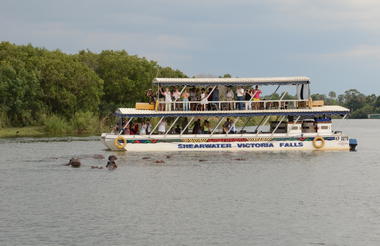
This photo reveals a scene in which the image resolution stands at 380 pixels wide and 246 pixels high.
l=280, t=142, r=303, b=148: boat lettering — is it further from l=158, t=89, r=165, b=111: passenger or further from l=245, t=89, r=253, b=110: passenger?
l=158, t=89, r=165, b=111: passenger

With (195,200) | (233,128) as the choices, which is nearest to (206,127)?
(233,128)

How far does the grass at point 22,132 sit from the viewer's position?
79.6 metres

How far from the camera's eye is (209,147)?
1916 inches

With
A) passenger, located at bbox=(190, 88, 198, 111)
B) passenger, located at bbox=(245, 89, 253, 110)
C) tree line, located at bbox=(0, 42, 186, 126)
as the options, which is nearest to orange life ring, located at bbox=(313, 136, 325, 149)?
passenger, located at bbox=(245, 89, 253, 110)

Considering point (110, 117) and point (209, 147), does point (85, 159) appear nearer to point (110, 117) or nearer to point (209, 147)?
point (209, 147)

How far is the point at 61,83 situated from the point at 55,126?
8.05 m

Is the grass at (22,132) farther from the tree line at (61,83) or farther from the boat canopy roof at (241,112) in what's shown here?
A: the boat canopy roof at (241,112)

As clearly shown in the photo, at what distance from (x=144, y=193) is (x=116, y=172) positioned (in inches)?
294

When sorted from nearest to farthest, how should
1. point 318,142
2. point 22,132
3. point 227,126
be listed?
1. point 318,142
2. point 227,126
3. point 22,132

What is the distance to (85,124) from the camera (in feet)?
288

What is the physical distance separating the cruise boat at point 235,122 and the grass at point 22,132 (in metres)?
32.5

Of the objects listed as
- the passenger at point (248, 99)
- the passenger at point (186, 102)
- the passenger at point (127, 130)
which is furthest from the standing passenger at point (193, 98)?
the passenger at point (127, 130)

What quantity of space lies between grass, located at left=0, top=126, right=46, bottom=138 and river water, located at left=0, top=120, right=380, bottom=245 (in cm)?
3164

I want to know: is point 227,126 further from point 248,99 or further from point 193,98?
point 193,98
